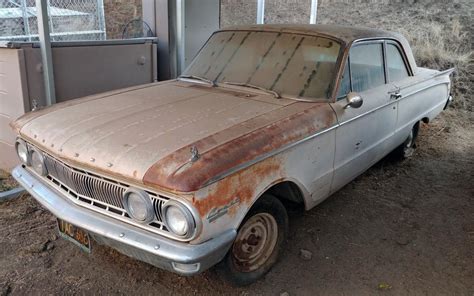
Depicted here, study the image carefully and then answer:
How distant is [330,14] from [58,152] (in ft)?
39.2

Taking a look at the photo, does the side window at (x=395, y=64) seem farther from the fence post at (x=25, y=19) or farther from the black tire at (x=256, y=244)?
the fence post at (x=25, y=19)

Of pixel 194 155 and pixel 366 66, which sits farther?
pixel 366 66

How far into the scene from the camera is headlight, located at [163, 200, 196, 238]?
2.20 m

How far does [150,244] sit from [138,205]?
231 mm

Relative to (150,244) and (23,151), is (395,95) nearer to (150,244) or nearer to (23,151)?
(150,244)

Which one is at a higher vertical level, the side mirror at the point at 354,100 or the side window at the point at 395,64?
the side window at the point at 395,64

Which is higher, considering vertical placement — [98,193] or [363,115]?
Answer: [363,115]

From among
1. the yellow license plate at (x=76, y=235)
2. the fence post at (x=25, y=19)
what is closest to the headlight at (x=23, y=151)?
the yellow license plate at (x=76, y=235)

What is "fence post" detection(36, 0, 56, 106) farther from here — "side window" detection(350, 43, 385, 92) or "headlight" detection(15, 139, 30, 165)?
"side window" detection(350, 43, 385, 92)

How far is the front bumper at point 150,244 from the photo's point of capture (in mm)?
2221

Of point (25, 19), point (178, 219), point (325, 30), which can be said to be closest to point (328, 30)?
point (325, 30)

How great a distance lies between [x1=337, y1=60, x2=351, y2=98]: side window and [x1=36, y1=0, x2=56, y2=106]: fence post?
2.88 metres

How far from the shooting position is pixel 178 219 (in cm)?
225

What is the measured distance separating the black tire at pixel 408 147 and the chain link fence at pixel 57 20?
413 centimetres
